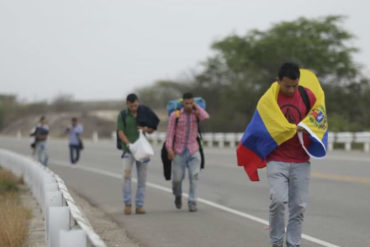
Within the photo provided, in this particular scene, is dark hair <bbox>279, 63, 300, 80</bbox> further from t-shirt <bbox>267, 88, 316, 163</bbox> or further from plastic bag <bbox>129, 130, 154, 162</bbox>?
plastic bag <bbox>129, 130, 154, 162</bbox>

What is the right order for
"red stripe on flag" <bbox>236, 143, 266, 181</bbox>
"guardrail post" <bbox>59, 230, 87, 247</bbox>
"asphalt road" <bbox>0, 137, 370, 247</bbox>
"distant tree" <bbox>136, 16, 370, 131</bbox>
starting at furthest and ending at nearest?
1. "distant tree" <bbox>136, 16, 370, 131</bbox>
2. "asphalt road" <bbox>0, 137, 370, 247</bbox>
3. "red stripe on flag" <bbox>236, 143, 266, 181</bbox>
4. "guardrail post" <bbox>59, 230, 87, 247</bbox>

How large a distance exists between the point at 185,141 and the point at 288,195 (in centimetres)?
451

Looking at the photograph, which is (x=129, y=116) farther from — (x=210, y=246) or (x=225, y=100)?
(x=225, y=100)

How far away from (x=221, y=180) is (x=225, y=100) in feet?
118

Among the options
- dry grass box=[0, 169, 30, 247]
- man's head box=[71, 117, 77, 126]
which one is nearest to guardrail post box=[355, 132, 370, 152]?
man's head box=[71, 117, 77, 126]

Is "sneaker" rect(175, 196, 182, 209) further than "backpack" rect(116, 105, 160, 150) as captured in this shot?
Yes

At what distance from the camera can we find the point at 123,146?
12023mm

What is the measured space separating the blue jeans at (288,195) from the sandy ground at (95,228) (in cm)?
221

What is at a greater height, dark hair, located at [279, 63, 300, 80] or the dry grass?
dark hair, located at [279, 63, 300, 80]

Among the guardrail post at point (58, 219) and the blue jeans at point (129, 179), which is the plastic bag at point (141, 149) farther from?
the guardrail post at point (58, 219)

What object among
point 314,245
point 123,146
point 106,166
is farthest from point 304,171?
point 106,166

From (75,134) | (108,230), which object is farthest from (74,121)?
(108,230)

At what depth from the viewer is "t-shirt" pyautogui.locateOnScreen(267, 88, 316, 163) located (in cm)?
755

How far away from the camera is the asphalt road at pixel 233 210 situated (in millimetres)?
9344
